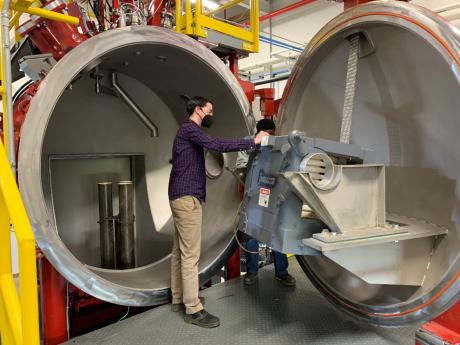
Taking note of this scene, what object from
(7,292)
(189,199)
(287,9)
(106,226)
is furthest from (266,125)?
(287,9)

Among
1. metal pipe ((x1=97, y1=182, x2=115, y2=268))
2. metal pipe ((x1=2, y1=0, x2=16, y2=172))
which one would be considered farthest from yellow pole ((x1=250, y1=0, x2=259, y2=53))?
metal pipe ((x1=2, y1=0, x2=16, y2=172))

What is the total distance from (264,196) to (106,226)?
5.04 feet

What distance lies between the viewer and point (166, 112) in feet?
10.4

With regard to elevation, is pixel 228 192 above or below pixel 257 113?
below

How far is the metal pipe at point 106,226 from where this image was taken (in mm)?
2773

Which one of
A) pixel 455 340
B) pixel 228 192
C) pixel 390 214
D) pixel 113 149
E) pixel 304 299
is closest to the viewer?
pixel 455 340

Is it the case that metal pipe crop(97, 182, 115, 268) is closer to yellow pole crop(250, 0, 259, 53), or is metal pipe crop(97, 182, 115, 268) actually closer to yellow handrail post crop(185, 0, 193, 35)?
yellow handrail post crop(185, 0, 193, 35)

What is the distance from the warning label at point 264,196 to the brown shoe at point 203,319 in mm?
698

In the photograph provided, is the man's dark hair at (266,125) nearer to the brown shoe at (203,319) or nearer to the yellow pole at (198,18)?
the yellow pole at (198,18)

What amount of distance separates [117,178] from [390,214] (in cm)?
209

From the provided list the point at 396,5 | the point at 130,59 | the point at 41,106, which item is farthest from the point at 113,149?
the point at 396,5

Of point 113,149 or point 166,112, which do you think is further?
point 166,112

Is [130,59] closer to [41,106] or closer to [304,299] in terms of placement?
[41,106]

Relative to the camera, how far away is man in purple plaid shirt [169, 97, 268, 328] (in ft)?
6.70
